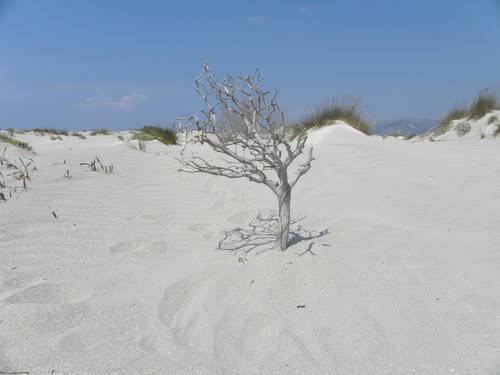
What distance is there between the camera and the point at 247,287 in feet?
6.00

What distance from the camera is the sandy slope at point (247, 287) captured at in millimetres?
1350

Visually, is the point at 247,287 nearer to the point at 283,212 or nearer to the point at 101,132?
the point at 283,212

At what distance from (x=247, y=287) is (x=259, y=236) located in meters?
0.74

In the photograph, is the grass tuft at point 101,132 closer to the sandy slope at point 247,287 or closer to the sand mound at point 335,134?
the sand mound at point 335,134

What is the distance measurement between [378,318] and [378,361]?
0.84 feet

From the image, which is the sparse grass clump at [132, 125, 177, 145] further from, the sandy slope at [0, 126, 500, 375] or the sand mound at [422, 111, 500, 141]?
the sand mound at [422, 111, 500, 141]

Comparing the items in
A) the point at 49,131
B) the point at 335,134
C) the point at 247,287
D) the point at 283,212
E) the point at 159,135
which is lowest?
the point at 247,287

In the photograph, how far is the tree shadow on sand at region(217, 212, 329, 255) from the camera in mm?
2320

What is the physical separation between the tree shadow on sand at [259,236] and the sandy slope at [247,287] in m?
0.05

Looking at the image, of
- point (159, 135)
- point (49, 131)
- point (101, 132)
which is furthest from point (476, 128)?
point (49, 131)

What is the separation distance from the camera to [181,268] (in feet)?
6.74

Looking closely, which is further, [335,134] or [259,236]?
[335,134]

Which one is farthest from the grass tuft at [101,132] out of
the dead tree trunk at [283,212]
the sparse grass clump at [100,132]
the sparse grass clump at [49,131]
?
the dead tree trunk at [283,212]

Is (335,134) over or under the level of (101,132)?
under
